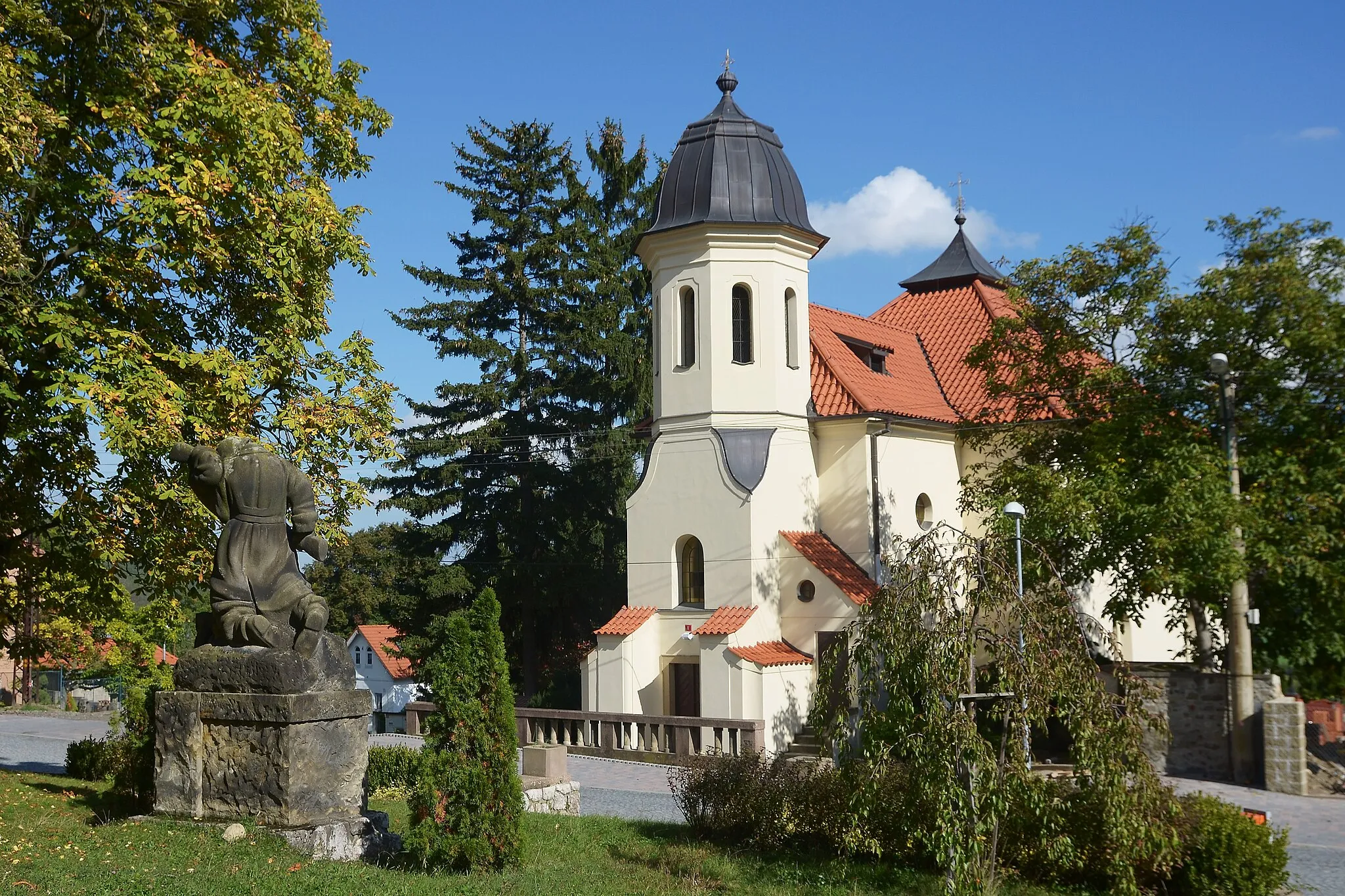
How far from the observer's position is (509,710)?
9.58 m

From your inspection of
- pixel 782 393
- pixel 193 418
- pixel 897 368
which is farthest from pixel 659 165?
pixel 193 418

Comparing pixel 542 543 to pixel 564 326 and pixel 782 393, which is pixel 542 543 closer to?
pixel 564 326

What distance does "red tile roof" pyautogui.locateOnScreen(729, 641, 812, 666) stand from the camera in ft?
74.2

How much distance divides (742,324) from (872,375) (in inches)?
164

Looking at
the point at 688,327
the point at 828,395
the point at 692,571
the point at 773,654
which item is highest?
the point at 688,327

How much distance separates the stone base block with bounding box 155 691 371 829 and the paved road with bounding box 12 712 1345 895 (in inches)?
216

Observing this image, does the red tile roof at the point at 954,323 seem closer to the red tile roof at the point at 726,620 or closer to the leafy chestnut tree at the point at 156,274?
the red tile roof at the point at 726,620

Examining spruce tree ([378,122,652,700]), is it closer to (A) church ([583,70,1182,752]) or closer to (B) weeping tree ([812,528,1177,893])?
(A) church ([583,70,1182,752])

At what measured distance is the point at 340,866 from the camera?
889 centimetres

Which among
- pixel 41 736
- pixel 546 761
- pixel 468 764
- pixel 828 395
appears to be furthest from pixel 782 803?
pixel 41 736

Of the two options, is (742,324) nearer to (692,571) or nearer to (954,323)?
(692,571)

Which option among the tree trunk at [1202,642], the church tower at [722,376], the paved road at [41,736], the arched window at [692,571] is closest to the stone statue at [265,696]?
the paved road at [41,736]

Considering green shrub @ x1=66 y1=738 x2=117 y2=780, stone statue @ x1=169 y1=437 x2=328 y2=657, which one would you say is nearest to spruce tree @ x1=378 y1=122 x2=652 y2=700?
green shrub @ x1=66 y1=738 x2=117 y2=780

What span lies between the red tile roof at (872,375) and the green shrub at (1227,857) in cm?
1572
